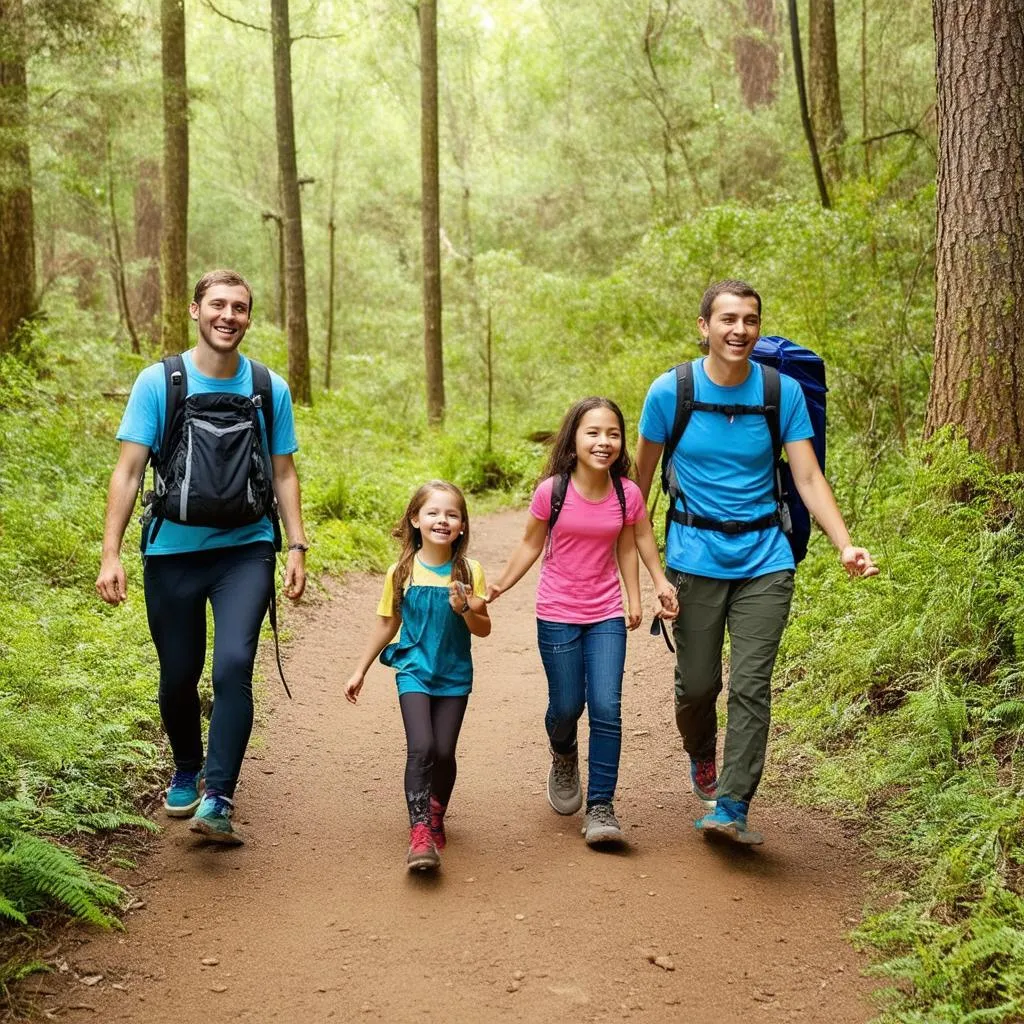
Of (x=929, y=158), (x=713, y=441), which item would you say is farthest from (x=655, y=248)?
(x=713, y=441)

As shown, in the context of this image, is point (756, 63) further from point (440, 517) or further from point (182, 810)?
point (182, 810)

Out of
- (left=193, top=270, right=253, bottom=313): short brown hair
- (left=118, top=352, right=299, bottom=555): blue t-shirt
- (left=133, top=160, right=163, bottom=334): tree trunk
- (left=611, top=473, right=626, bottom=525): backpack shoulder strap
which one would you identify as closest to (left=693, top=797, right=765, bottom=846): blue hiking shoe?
(left=611, top=473, right=626, bottom=525): backpack shoulder strap

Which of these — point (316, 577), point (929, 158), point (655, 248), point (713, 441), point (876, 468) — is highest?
point (929, 158)

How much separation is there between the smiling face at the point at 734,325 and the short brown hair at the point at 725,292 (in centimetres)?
1

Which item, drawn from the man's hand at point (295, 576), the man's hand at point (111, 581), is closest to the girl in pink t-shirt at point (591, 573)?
the man's hand at point (295, 576)

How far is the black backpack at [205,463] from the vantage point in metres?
4.49

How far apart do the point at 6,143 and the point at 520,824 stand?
8.22 meters

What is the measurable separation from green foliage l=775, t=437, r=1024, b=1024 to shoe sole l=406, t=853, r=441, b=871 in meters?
1.68

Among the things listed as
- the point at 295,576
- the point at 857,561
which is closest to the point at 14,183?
the point at 295,576

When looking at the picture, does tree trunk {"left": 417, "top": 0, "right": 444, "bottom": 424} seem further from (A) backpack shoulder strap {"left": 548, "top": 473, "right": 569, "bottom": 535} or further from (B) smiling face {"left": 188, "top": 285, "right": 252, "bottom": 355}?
(A) backpack shoulder strap {"left": 548, "top": 473, "right": 569, "bottom": 535}

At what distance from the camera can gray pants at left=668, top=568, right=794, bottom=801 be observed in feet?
15.0

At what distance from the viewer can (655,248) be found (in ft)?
51.8

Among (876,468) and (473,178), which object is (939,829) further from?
(473,178)

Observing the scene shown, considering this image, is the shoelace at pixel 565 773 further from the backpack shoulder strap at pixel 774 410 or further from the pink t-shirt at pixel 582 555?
the backpack shoulder strap at pixel 774 410
